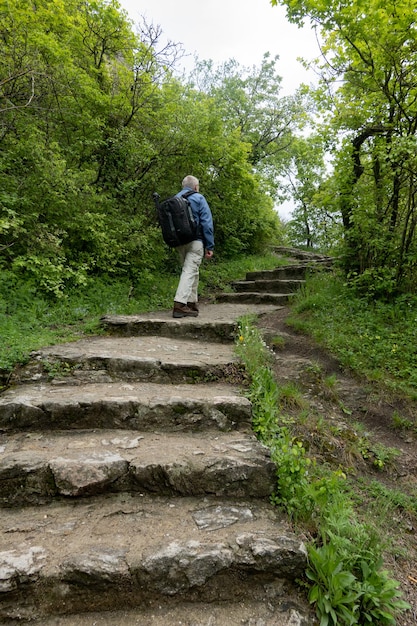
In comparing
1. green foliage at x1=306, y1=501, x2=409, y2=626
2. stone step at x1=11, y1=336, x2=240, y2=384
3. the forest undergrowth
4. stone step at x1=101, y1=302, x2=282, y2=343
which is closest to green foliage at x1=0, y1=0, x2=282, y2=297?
stone step at x1=101, y1=302, x2=282, y2=343

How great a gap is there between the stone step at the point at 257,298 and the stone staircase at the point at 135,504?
3.60m

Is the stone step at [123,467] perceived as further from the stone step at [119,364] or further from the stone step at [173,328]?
the stone step at [173,328]

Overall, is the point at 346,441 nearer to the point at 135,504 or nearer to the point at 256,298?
the point at 135,504

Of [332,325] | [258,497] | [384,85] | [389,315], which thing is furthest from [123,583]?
[384,85]

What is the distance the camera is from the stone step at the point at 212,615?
4.69 ft

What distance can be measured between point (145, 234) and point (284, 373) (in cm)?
361

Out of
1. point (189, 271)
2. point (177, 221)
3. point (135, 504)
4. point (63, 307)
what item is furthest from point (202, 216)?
point (135, 504)

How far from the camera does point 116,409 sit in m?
2.42

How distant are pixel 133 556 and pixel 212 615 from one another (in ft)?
1.42

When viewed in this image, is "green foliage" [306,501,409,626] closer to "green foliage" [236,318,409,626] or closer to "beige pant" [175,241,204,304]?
"green foliage" [236,318,409,626]

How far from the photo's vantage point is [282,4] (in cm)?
536

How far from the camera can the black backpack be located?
4508mm

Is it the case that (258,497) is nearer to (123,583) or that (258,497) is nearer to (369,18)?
(123,583)

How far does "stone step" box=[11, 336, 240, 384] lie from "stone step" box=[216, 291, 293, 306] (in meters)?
3.12
